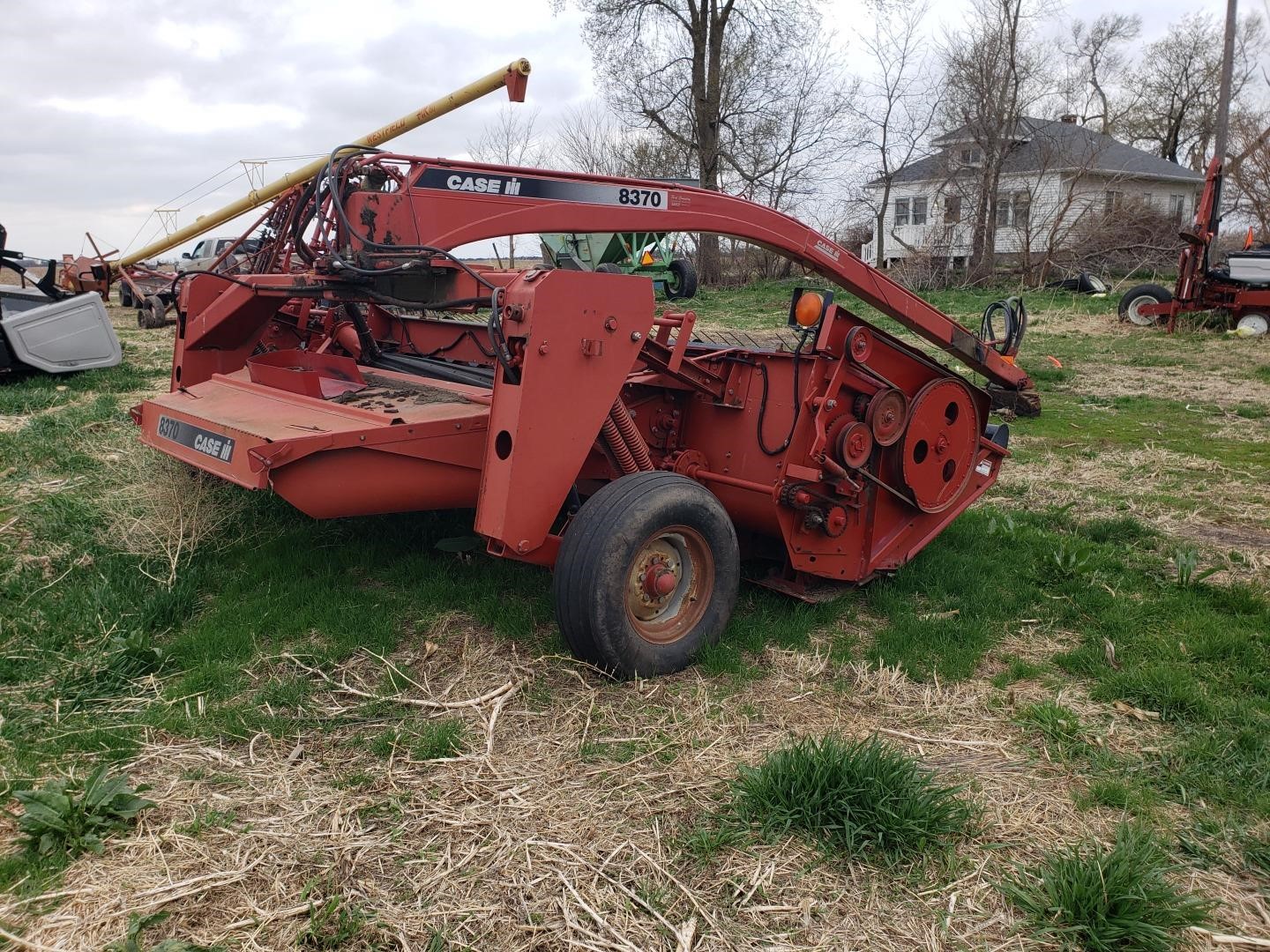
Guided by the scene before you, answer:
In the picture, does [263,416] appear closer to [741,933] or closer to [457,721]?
[457,721]

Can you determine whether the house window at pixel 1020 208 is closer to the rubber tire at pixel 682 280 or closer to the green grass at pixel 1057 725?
the rubber tire at pixel 682 280

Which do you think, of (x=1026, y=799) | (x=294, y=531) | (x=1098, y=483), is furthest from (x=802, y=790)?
(x=1098, y=483)

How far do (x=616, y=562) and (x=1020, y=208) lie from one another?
27.6m

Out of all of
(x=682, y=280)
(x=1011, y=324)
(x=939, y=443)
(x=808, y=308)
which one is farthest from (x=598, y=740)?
(x=682, y=280)

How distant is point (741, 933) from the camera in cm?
242

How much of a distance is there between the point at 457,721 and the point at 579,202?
7.39 ft

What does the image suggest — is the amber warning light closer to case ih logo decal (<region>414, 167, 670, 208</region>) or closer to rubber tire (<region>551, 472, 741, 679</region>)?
case ih logo decal (<region>414, 167, 670, 208</region>)

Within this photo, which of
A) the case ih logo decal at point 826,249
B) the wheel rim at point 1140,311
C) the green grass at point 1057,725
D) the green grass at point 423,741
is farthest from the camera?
the wheel rim at point 1140,311

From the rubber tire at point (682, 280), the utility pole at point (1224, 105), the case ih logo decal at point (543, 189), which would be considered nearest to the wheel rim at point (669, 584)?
the case ih logo decal at point (543, 189)

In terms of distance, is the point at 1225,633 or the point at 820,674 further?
the point at 1225,633

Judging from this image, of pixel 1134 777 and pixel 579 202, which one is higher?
pixel 579 202

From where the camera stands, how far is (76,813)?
2.68m

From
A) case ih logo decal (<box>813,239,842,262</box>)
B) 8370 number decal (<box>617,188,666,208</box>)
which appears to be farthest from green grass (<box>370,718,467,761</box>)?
case ih logo decal (<box>813,239,842,262</box>)

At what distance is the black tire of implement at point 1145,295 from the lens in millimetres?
16453
